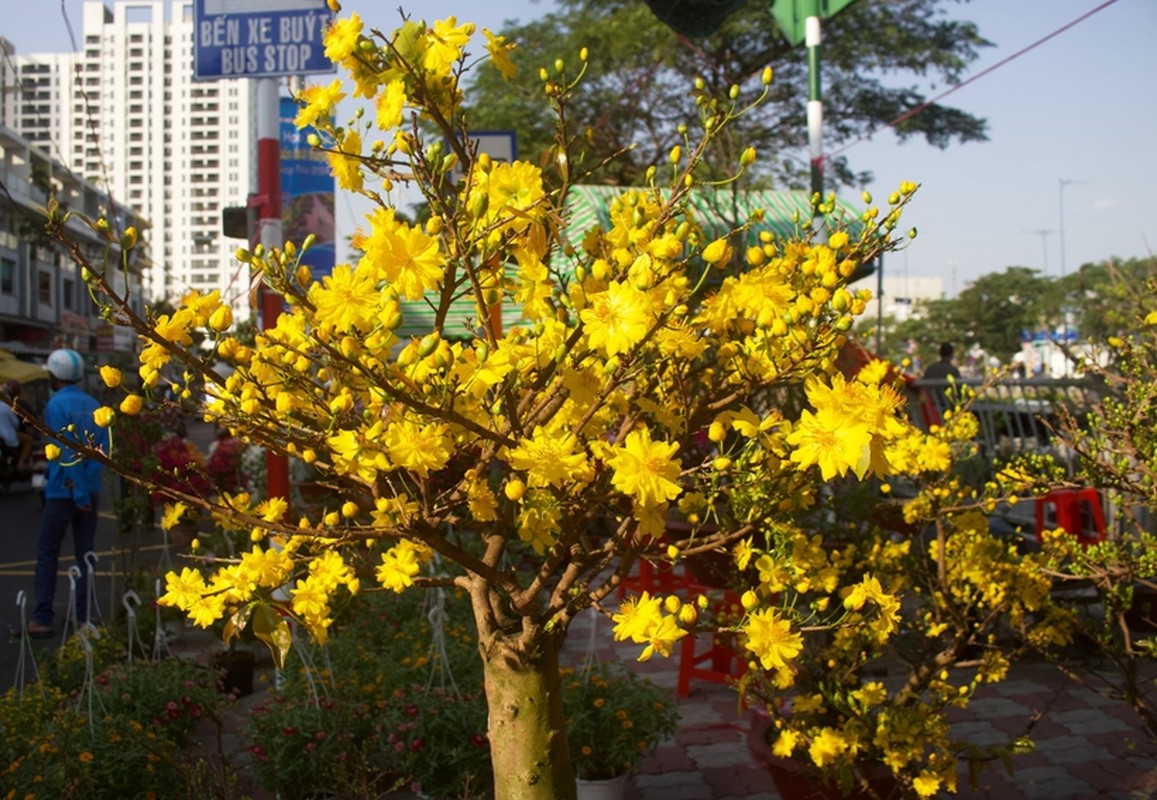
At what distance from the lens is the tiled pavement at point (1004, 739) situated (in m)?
3.51

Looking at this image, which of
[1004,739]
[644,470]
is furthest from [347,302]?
[1004,739]

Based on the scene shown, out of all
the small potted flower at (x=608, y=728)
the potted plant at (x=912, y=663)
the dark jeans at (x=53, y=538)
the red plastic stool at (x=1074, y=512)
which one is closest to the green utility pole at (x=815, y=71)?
the red plastic stool at (x=1074, y=512)

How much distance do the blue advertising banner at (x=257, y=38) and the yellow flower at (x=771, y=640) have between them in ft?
12.6

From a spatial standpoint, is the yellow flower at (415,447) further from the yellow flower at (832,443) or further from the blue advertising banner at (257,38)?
the blue advertising banner at (257,38)

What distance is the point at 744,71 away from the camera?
1520 cm

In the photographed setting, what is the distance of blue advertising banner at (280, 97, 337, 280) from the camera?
34.9 feet

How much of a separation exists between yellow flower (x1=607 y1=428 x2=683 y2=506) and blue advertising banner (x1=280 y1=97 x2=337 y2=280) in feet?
31.3

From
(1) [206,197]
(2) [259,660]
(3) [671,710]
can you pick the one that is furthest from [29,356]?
(1) [206,197]

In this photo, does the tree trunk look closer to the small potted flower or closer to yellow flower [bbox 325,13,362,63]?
yellow flower [bbox 325,13,362,63]

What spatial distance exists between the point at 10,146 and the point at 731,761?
49.2m

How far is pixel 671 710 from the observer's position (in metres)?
3.74

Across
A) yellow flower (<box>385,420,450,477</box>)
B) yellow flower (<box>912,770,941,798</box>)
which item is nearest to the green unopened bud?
yellow flower (<box>385,420,450,477</box>)

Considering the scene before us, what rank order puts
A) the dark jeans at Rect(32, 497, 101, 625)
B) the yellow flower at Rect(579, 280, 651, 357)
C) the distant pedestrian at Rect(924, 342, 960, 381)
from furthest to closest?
the distant pedestrian at Rect(924, 342, 960, 381) → the dark jeans at Rect(32, 497, 101, 625) → the yellow flower at Rect(579, 280, 651, 357)

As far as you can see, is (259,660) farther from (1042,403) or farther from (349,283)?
(1042,403)
